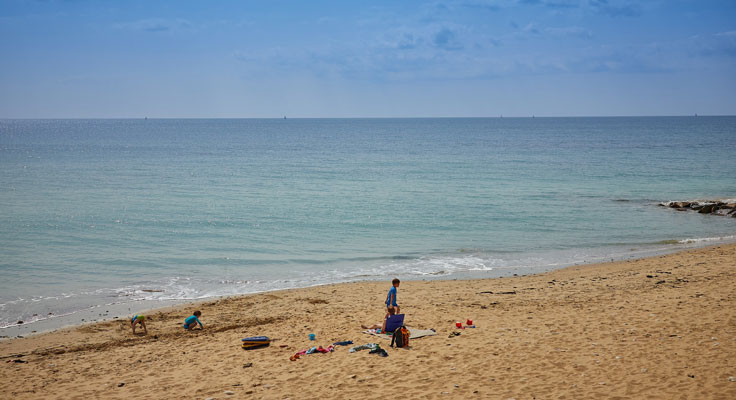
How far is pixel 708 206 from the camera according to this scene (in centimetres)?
3428

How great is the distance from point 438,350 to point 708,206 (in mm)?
29300

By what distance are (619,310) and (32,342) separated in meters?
15.2

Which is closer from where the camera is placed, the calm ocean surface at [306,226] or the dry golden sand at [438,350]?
the dry golden sand at [438,350]

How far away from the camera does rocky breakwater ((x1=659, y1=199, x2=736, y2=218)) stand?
33.9 meters

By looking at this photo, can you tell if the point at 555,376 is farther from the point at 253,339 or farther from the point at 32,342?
the point at 32,342

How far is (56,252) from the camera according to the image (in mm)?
24125

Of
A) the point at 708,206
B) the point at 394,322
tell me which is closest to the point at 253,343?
the point at 394,322

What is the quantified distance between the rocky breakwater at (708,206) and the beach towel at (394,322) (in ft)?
92.3

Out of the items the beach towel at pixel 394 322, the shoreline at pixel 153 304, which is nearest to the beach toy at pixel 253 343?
the beach towel at pixel 394 322

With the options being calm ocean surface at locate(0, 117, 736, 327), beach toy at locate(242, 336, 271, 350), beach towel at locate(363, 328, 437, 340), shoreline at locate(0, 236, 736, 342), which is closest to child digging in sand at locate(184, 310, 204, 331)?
beach toy at locate(242, 336, 271, 350)

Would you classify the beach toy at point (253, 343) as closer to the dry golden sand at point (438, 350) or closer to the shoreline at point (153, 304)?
the dry golden sand at point (438, 350)

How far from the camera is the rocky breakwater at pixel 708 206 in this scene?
33875mm

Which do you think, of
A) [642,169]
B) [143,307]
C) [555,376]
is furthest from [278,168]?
[555,376]

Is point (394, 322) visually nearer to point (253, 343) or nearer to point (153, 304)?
point (253, 343)
